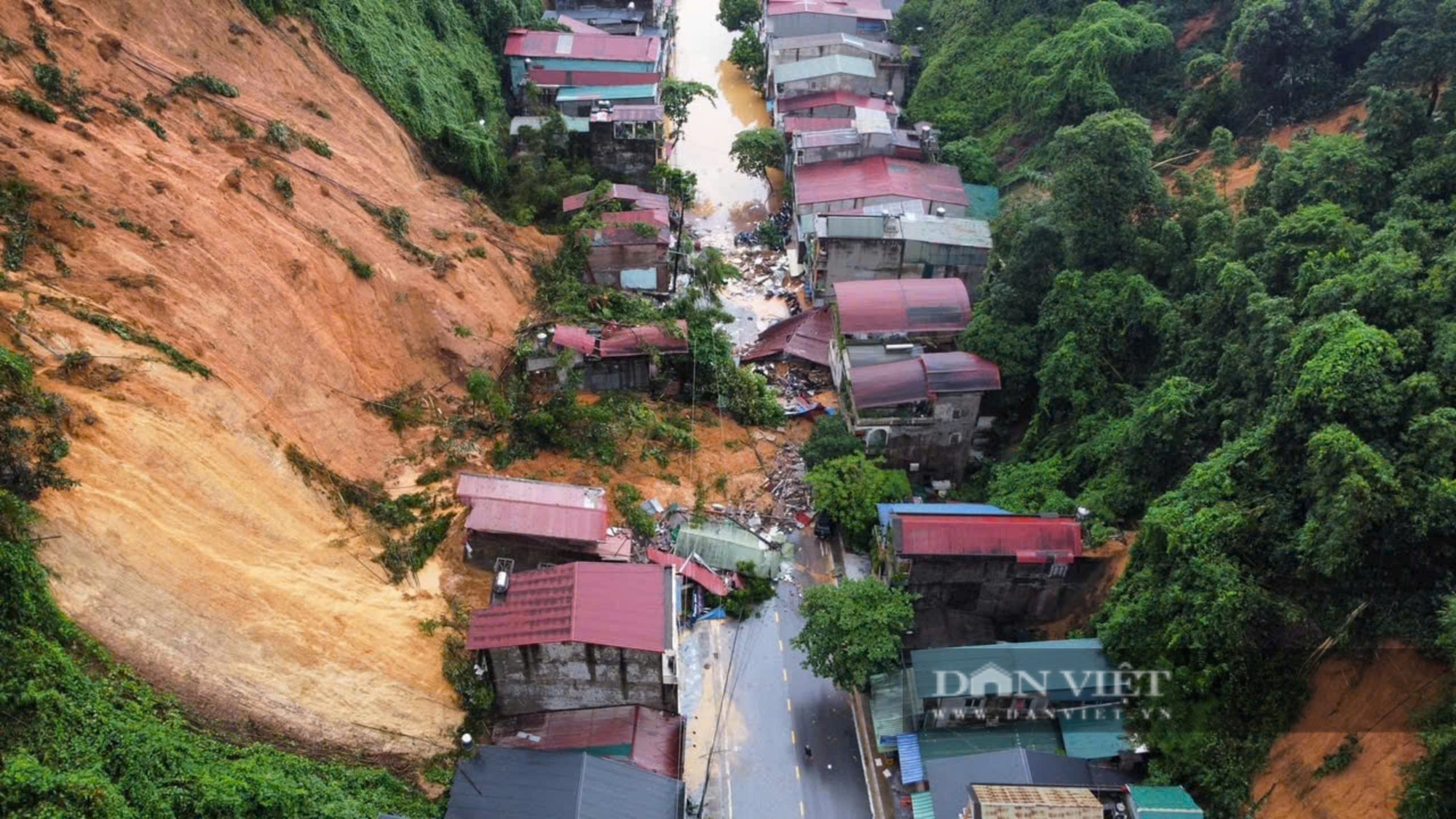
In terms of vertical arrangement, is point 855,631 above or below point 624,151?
below

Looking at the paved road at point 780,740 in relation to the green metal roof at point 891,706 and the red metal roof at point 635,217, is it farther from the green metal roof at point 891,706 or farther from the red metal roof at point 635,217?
the red metal roof at point 635,217

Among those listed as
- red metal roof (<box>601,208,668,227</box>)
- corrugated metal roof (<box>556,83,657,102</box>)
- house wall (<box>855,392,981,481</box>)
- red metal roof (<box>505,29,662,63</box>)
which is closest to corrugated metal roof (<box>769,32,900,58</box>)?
red metal roof (<box>505,29,662,63</box>)

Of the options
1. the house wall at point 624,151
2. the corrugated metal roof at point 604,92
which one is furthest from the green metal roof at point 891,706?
the corrugated metal roof at point 604,92

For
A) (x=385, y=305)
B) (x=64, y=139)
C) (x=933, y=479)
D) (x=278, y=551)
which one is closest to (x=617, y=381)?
(x=385, y=305)

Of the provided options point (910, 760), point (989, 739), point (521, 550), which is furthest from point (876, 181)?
point (910, 760)

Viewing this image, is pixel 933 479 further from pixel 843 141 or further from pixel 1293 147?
pixel 843 141

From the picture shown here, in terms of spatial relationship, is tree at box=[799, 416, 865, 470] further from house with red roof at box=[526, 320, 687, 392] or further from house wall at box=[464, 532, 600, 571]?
house wall at box=[464, 532, 600, 571]

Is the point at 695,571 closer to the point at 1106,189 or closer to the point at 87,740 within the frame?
the point at 87,740
